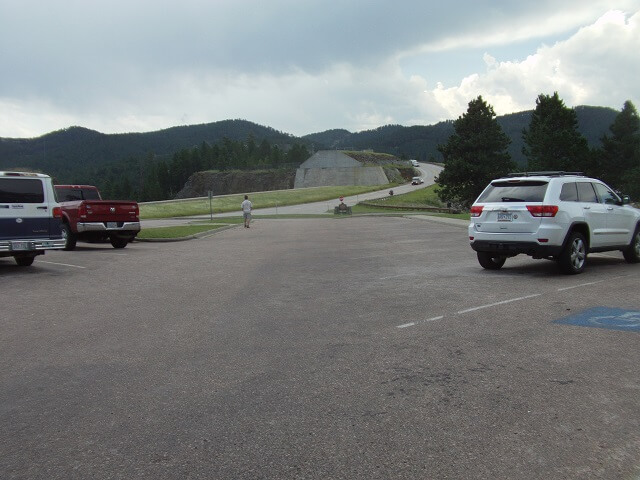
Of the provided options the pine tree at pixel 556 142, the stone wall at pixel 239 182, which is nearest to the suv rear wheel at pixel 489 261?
the pine tree at pixel 556 142

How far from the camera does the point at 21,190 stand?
1316 cm

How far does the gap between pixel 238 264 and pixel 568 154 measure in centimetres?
5110

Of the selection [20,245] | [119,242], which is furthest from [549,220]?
[119,242]

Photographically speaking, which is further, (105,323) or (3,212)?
(3,212)

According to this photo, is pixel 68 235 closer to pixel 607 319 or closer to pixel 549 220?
pixel 549 220

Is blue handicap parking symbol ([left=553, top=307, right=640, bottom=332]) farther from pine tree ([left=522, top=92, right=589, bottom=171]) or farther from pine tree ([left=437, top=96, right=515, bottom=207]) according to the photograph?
pine tree ([left=522, top=92, right=589, bottom=171])

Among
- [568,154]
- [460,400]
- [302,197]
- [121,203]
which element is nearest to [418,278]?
[460,400]

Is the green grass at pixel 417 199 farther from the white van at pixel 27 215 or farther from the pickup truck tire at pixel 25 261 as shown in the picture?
the white van at pixel 27 215

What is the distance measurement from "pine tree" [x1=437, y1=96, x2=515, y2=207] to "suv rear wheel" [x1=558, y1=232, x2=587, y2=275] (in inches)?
1841

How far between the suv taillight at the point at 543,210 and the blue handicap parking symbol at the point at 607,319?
134 inches

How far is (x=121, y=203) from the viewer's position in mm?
19250

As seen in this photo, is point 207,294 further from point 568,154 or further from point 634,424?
point 568,154

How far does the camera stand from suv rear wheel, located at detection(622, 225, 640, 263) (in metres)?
12.8

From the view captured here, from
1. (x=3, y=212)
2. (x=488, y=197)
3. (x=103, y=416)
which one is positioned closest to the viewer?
(x=103, y=416)
